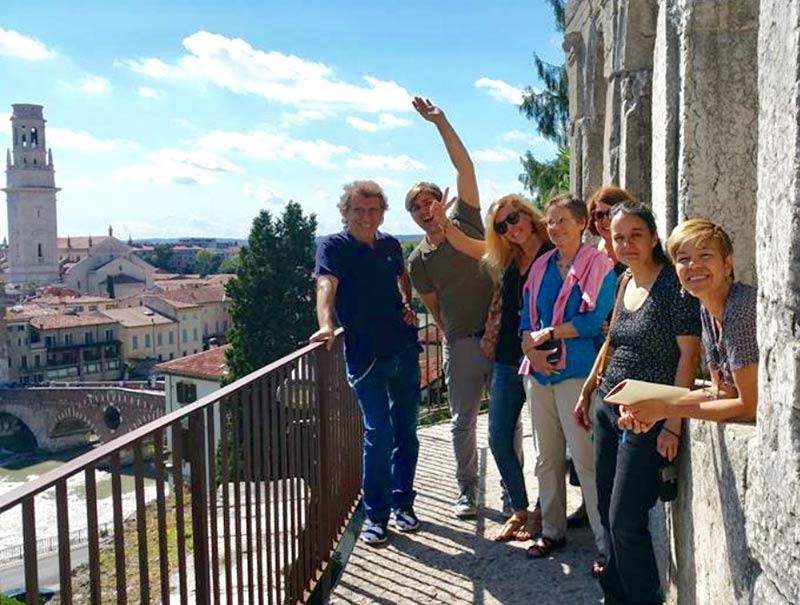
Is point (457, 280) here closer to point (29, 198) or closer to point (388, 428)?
point (388, 428)

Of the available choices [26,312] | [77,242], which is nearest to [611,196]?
[26,312]

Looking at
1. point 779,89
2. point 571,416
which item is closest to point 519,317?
point 571,416

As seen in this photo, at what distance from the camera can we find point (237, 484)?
2457 millimetres

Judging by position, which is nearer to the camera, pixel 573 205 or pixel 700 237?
pixel 700 237

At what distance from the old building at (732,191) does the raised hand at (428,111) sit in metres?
0.88

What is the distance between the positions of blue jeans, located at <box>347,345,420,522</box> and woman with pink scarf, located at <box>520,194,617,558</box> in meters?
0.67

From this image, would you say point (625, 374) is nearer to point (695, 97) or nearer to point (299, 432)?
point (695, 97)

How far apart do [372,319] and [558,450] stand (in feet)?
3.33

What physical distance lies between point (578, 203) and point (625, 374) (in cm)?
88

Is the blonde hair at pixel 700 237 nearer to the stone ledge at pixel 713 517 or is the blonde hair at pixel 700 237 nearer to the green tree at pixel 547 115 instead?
the stone ledge at pixel 713 517

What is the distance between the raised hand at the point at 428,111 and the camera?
368cm

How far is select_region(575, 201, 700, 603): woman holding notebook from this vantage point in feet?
7.43

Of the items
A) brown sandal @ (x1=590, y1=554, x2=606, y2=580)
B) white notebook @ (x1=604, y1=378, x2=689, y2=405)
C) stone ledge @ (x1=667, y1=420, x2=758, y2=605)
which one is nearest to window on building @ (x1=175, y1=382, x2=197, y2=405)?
brown sandal @ (x1=590, y1=554, x2=606, y2=580)

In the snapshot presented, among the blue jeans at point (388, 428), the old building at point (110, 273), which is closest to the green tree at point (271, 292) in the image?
the blue jeans at point (388, 428)
